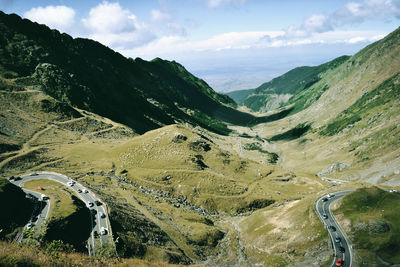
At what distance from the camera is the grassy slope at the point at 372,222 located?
218 ft

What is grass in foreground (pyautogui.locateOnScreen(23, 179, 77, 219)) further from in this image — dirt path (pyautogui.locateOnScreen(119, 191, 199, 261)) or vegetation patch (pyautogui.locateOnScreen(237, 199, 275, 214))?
vegetation patch (pyautogui.locateOnScreen(237, 199, 275, 214))

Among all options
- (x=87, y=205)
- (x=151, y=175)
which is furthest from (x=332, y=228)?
(x=151, y=175)

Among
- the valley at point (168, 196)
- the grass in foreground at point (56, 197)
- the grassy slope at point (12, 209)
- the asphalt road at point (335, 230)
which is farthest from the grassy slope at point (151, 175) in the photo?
the asphalt road at point (335, 230)

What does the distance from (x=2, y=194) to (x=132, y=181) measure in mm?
67424

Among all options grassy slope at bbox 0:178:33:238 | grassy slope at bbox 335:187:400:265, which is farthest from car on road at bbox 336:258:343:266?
grassy slope at bbox 0:178:33:238

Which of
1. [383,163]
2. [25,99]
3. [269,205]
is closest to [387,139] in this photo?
[383,163]

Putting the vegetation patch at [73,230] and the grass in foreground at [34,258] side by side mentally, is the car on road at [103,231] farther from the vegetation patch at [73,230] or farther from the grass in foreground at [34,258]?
the grass in foreground at [34,258]

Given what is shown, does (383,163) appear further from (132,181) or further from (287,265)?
(132,181)

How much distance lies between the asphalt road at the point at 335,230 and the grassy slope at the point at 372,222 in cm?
201

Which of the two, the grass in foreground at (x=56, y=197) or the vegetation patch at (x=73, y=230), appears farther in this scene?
the grass in foreground at (x=56, y=197)

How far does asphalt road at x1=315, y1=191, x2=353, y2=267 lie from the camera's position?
2672 inches

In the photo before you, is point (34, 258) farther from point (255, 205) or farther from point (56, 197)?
point (255, 205)

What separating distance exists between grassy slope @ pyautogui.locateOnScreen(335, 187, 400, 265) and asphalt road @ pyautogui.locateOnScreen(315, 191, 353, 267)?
6.61 ft

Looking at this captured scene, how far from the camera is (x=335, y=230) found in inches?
3073
